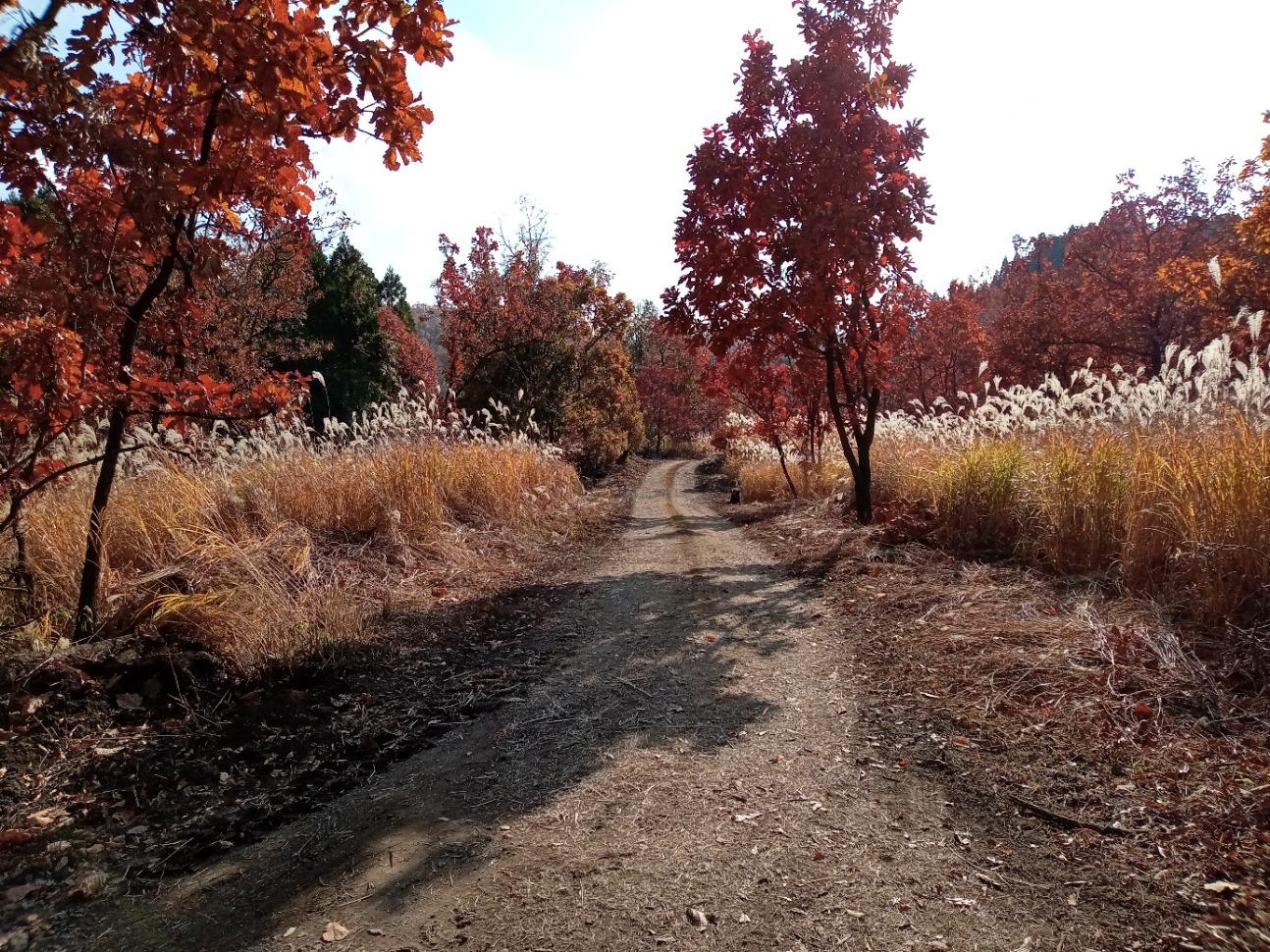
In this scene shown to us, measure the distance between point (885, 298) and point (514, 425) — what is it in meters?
10.5

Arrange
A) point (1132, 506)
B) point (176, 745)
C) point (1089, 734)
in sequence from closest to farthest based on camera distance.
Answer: point (1089, 734)
point (176, 745)
point (1132, 506)

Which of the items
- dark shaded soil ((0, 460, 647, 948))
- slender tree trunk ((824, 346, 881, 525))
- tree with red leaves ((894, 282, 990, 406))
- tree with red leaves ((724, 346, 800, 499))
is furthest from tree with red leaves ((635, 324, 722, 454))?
dark shaded soil ((0, 460, 647, 948))

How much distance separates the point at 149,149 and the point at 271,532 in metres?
3.30

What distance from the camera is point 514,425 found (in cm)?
1661

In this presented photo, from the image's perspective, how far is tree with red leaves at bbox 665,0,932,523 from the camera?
6582 millimetres

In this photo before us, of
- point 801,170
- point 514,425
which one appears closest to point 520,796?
point 801,170

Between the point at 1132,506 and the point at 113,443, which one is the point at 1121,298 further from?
the point at 113,443

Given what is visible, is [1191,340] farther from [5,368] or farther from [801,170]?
[5,368]

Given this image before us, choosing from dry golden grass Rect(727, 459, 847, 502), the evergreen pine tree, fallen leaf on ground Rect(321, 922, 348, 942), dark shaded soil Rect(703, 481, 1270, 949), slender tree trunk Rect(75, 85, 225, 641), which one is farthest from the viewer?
the evergreen pine tree

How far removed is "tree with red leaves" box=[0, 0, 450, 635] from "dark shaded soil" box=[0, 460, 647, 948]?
2.33 feet

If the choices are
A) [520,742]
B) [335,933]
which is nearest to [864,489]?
[520,742]

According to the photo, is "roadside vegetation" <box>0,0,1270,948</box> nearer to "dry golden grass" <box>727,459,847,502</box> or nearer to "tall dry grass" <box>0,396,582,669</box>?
"tall dry grass" <box>0,396,582,669</box>

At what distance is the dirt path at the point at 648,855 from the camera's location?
1.82m

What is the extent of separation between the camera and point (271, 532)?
16.7 ft
